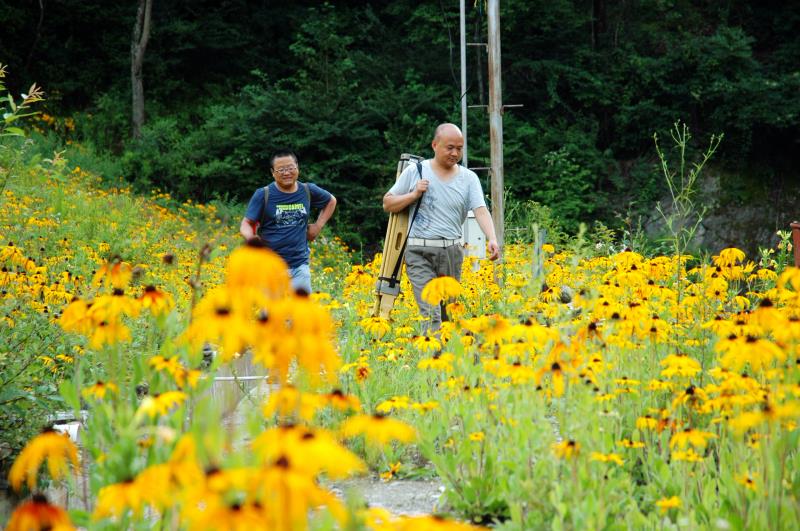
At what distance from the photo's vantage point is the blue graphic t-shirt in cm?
628

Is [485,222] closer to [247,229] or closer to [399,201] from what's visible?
[399,201]

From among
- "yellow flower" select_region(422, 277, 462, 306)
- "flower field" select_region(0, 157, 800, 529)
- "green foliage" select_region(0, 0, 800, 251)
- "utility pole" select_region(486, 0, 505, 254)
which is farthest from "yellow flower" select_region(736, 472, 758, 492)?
"green foliage" select_region(0, 0, 800, 251)

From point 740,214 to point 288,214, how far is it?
46.5ft

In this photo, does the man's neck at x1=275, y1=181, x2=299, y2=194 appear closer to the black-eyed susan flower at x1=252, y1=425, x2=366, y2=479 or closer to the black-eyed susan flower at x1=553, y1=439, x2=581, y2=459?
the black-eyed susan flower at x1=553, y1=439, x2=581, y2=459

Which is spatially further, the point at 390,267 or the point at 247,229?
the point at 390,267

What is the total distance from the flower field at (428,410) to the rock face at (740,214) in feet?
41.3

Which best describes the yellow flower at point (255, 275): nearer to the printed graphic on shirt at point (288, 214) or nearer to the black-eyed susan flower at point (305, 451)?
the black-eyed susan flower at point (305, 451)

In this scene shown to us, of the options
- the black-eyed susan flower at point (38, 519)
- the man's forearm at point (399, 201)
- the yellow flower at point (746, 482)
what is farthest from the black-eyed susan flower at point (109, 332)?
the man's forearm at point (399, 201)

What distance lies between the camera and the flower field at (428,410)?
5.13 feet

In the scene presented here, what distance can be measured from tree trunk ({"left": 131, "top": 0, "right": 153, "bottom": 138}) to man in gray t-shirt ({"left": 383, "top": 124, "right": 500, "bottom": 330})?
14.9 m

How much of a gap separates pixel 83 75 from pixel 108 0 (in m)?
2.24

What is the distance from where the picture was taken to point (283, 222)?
250 inches

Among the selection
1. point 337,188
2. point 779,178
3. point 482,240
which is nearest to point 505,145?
point 337,188

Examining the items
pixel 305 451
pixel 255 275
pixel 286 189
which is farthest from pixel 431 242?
pixel 305 451
